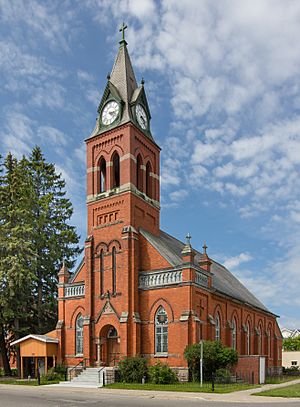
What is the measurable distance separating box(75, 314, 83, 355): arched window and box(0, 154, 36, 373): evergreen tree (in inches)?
227

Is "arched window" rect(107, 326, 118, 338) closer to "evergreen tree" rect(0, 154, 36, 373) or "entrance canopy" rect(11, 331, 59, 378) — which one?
"entrance canopy" rect(11, 331, 59, 378)

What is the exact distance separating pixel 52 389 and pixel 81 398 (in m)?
6.04

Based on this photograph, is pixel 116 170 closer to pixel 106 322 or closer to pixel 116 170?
pixel 116 170

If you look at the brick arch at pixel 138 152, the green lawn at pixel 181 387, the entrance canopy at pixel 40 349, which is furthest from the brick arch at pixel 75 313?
the brick arch at pixel 138 152

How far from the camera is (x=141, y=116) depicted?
1580 inches

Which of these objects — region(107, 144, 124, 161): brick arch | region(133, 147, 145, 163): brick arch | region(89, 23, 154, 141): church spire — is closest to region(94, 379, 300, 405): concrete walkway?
region(107, 144, 124, 161): brick arch

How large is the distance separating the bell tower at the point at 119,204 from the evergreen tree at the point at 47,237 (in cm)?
919

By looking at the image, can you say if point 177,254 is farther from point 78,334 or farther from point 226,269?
point 226,269

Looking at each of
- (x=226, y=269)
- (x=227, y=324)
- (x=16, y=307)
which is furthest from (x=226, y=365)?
(x=226, y=269)

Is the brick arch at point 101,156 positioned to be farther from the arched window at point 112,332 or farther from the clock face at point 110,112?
the arched window at point 112,332

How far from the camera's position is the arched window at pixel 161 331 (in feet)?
108

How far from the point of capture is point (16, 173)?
4400 cm

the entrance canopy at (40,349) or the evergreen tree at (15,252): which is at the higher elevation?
the evergreen tree at (15,252)

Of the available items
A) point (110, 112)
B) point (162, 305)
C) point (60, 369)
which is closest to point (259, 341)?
point (162, 305)
